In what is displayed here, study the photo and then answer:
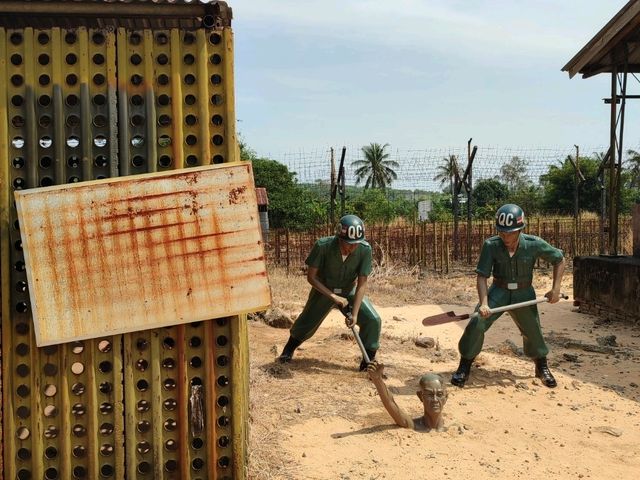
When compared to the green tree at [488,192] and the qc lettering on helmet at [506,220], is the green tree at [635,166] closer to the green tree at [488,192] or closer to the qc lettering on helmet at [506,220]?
the green tree at [488,192]

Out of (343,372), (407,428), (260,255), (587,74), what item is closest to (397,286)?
(587,74)

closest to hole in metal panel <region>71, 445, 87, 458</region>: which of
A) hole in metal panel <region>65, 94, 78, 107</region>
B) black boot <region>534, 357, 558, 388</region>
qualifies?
hole in metal panel <region>65, 94, 78, 107</region>

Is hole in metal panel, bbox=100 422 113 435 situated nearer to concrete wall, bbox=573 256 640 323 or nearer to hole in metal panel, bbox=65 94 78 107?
hole in metal panel, bbox=65 94 78 107

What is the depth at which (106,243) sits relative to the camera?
3.24 metres

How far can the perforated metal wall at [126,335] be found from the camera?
322 cm

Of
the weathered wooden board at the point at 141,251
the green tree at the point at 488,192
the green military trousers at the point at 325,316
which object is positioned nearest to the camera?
the weathered wooden board at the point at 141,251

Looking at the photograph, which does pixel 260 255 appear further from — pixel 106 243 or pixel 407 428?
pixel 407 428

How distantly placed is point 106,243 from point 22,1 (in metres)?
1.23

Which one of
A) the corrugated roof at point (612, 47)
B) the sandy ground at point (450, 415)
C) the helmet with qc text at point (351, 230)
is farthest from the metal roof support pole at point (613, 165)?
the helmet with qc text at point (351, 230)

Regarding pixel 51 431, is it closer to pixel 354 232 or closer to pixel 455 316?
pixel 354 232

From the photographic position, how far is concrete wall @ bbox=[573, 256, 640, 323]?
31.7ft

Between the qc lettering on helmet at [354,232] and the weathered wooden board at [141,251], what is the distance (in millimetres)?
2869

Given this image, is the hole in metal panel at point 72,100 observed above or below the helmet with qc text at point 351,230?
above

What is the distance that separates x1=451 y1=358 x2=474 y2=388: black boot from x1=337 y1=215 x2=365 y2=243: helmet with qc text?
1.54m
